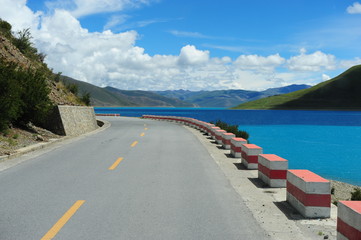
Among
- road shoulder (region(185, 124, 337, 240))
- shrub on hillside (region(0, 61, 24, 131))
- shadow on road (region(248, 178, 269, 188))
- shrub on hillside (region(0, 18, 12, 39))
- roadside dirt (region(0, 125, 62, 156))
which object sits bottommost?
shadow on road (region(248, 178, 269, 188))

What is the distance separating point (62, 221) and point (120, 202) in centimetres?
136

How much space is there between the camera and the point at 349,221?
4316 millimetres

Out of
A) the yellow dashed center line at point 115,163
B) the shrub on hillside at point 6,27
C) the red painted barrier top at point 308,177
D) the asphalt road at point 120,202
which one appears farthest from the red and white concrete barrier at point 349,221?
the shrub on hillside at point 6,27

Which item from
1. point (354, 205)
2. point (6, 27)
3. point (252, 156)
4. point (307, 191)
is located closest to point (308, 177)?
point (307, 191)

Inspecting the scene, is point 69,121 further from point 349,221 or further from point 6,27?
point 349,221

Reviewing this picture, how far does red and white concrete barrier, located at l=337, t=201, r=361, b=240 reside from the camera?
4.13 meters

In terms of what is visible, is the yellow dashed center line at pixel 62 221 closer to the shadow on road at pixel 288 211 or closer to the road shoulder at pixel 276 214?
the road shoulder at pixel 276 214

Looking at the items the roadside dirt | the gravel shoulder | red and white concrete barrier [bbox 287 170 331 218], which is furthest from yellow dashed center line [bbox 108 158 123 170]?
red and white concrete barrier [bbox 287 170 331 218]

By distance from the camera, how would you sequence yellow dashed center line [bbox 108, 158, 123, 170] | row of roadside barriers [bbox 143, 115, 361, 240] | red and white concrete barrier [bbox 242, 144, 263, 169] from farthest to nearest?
red and white concrete barrier [bbox 242, 144, 263, 169] → yellow dashed center line [bbox 108, 158, 123, 170] → row of roadside barriers [bbox 143, 115, 361, 240]

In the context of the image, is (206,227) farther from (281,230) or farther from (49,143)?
(49,143)

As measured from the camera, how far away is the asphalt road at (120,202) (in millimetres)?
5008

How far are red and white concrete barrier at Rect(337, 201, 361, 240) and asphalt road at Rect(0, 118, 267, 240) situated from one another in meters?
1.08

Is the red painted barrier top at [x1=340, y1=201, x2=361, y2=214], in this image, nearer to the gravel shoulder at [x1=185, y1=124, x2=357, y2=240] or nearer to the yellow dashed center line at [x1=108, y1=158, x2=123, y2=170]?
the gravel shoulder at [x1=185, y1=124, x2=357, y2=240]

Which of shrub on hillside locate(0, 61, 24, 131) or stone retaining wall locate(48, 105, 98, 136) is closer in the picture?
shrub on hillside locate(0, 61, 24, 131)
